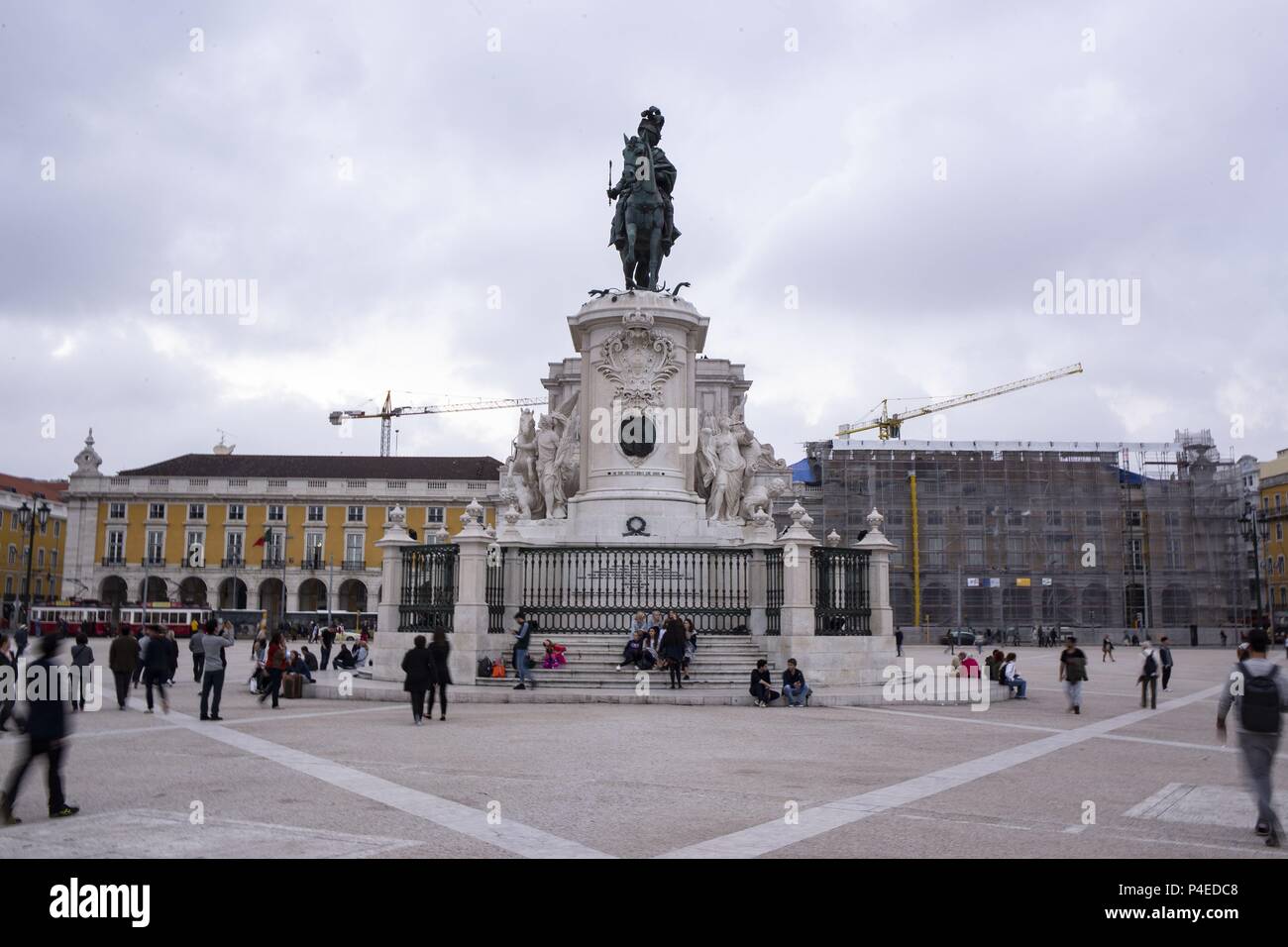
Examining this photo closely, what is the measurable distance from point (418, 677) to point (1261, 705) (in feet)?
30.9

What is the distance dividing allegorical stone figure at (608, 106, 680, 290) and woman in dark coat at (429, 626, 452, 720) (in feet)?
37.5

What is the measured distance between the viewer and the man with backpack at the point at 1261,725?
7266mm

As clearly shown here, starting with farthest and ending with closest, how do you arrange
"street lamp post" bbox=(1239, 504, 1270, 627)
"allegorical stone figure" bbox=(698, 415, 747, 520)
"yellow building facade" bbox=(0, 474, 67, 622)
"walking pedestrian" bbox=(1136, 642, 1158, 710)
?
"yellow building facade" bbox=(0, 474, 67, 622) → "street lamp post" bbox=(1239, 504, 1270, 627) → "allegorical stone figure" bbox=(698, 415, 747, 520) → "walking pedestrian" bbox=(1136, 642, 1158, 710)

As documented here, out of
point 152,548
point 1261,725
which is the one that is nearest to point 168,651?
point 1261,725

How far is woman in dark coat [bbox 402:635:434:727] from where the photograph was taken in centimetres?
1368

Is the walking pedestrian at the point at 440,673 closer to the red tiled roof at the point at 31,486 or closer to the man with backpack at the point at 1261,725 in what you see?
the man with backpack at the point at 1261,725

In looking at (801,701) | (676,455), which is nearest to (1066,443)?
(676,455)

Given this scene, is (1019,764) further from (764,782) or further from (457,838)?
(457,838)

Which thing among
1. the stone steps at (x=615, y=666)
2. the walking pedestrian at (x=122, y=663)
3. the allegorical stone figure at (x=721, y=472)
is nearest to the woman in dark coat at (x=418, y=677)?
the stone steps at (x=615, y=666)

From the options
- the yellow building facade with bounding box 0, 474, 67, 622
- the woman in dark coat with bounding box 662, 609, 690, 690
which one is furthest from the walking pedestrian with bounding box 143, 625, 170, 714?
the yellow building facade with bounding box 0, 474, 67, 622

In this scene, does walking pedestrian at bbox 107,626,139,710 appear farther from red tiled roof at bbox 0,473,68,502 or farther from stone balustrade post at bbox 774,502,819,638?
red tiled roof at bbox 0,473,68,502
